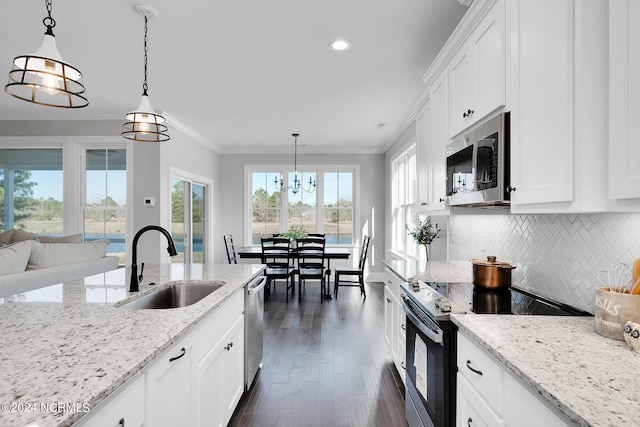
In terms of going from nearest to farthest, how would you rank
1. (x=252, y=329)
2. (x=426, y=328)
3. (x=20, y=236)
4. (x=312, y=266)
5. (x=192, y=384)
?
(x=192, y=384) < (x=426, y=328) < (x=252, y=329) < (x=20, y=236) < (x=312, y=266)

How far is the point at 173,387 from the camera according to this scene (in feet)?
4.14

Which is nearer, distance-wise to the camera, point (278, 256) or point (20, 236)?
point (20, 236)

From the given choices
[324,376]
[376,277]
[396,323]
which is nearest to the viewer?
[396,323]

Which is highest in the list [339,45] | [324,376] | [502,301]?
[339,45]

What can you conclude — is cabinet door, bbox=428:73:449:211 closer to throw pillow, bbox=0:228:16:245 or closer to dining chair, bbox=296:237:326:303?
dining chair, bbox=296:237:326:303

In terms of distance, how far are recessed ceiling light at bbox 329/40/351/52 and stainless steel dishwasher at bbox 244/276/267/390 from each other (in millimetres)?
1936

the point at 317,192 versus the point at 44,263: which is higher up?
the point at 317,192

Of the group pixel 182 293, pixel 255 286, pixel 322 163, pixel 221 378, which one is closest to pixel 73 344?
pixel 221 378

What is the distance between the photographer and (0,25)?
2.44 m

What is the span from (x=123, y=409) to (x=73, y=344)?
30cm

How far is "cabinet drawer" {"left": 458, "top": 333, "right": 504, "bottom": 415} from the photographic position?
1110mm

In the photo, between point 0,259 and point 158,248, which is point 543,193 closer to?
point 0,259

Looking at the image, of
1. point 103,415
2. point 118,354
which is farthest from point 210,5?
point 103,415

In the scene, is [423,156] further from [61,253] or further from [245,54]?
[61,253]
